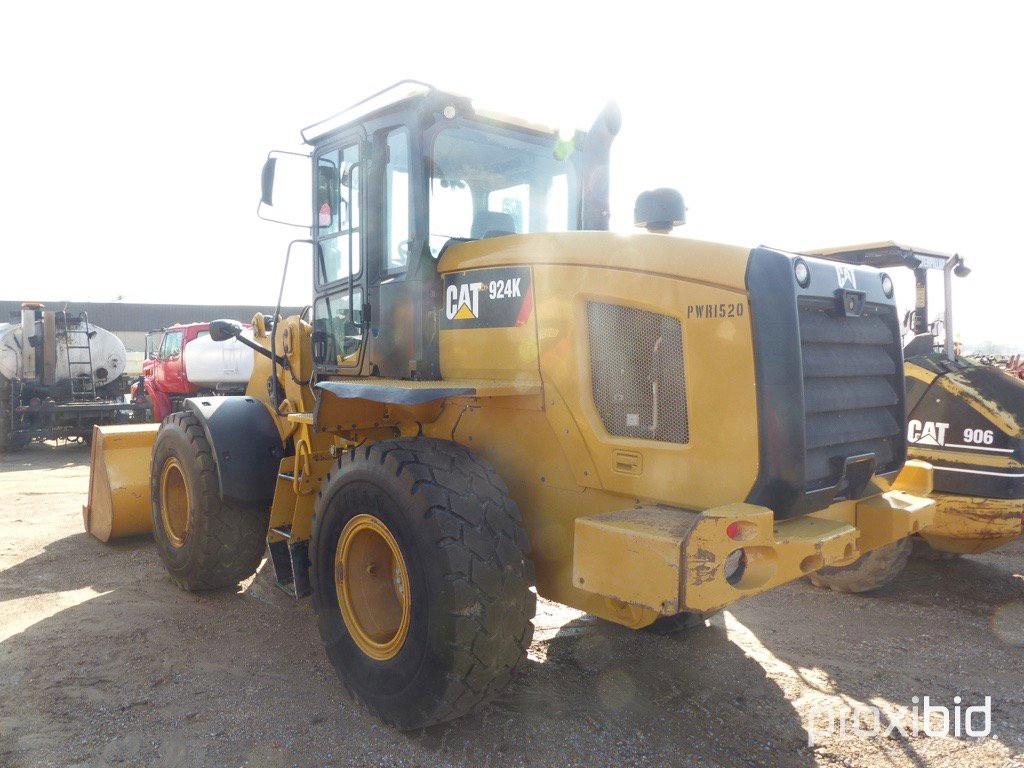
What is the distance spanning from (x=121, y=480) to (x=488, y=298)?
4.21 m

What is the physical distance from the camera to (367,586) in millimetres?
3803

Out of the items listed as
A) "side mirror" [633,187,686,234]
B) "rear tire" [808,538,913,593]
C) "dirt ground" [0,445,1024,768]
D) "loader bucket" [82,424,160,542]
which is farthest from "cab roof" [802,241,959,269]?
"loader bucket" [82,424,160,542]

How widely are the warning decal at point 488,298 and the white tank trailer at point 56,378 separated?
1320 cm

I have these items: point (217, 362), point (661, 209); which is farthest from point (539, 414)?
point (217, 362)

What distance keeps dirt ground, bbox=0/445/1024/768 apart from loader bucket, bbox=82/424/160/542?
0.80 metres

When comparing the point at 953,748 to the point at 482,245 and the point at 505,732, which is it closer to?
the point at 505,732

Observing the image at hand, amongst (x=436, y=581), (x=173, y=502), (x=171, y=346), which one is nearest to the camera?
(x=436, y=581)

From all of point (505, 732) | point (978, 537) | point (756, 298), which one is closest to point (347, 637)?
point (505, 732)

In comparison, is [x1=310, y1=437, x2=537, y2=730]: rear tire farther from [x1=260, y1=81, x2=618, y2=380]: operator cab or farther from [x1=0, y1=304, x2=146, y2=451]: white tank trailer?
[x1=0, y1=304, x2=146, y2=451]: white tank trailer

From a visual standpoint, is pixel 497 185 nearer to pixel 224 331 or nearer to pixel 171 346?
pixel 224 331

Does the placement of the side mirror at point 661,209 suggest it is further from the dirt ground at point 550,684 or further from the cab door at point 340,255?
the dirt ground at point 550,684

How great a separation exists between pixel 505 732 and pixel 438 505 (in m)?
1.04

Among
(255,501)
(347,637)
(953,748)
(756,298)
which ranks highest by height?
Result: (756,298)

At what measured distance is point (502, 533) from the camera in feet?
10.6
